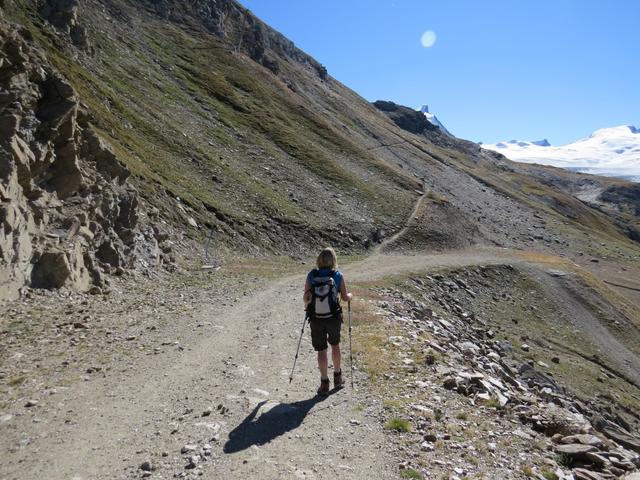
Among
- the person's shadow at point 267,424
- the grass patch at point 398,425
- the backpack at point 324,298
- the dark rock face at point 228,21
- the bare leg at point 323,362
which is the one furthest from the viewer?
the dark rock face at point 228,21

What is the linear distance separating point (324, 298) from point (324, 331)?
93 centimetres

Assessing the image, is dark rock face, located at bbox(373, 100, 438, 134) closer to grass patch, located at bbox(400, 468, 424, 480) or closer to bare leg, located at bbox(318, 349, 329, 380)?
bare leg, located at bbox(318, 349, 329, 380)

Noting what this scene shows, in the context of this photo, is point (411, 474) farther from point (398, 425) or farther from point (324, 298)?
point (324, 298)

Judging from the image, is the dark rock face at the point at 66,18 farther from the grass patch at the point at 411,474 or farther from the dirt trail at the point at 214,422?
the grass patch at the point at 411,474

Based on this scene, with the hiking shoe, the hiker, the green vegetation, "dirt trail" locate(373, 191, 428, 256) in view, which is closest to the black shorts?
the hiker

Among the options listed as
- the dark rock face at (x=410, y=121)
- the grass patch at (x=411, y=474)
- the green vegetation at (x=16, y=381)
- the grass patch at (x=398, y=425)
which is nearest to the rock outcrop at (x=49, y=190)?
the green vegetation at (x=16, y=381)

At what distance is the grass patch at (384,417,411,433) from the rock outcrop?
12.6 meters

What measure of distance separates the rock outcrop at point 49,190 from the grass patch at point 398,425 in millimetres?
12641

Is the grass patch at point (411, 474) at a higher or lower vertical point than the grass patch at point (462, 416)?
lower

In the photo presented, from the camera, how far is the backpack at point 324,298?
35.7 ft

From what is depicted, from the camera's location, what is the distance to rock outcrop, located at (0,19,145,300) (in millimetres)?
16609

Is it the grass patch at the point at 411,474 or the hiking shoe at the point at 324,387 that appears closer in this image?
the grass patch at the point at 411,474

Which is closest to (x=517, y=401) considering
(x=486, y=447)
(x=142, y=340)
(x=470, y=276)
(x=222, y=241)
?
(x=486, y=447)

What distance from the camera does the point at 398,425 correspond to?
1002 centimetres
